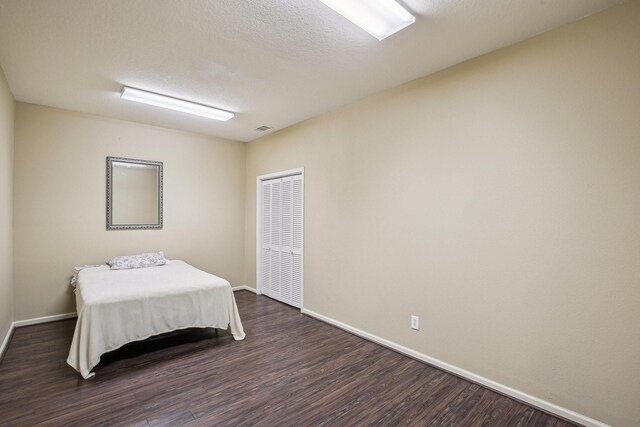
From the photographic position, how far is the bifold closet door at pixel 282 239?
174 inches

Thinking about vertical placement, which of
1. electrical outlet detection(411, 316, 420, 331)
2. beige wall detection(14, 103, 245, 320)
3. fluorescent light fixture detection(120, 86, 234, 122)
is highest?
fluorescent light fixture detection(120, 86, 234, 122)

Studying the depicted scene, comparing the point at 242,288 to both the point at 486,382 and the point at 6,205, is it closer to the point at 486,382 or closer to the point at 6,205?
the point at 6,205

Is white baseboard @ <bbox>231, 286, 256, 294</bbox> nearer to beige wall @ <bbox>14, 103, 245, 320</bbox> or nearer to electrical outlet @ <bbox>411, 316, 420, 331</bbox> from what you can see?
beige wall @ <bbox>14, 103, 245, 320</bbox>

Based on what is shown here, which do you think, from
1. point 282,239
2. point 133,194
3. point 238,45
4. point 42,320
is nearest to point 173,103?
point 238,45

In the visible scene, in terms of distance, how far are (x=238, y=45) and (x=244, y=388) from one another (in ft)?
8.57

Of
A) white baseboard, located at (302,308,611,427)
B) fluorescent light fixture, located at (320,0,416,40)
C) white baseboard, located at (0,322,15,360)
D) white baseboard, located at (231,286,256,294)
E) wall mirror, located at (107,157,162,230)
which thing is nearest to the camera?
fluorescent light fixture, located at (320,0,416,40)

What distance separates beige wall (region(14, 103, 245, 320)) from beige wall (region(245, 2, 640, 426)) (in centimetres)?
278

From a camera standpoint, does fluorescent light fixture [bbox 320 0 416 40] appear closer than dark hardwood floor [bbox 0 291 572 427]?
Yes

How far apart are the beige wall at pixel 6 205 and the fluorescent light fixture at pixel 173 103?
1007mm

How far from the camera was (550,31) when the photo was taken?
2.17m

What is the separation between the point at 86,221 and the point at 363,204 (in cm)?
358

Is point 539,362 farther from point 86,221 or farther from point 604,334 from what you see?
point 86,221

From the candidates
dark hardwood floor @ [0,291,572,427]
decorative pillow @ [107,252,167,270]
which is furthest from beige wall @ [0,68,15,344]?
decorative pillow @ [107,252,167,270]

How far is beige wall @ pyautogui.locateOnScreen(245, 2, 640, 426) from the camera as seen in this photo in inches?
75.4
